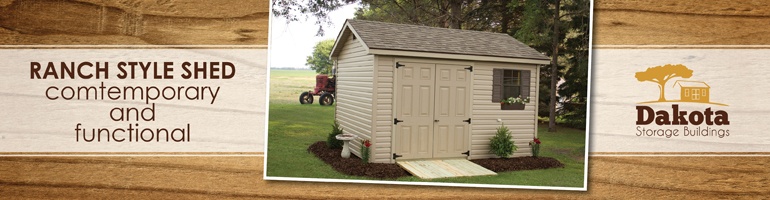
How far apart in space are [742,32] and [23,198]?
634cm

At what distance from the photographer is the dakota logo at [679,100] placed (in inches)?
154

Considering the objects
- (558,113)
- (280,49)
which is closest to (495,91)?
(558,113)

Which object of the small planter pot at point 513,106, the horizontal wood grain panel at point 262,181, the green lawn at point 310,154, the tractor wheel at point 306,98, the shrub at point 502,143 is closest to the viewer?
the tractor wheel at point 306,98

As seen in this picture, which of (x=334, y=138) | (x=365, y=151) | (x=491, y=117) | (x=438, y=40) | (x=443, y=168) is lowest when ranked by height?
(x=443, y=168)

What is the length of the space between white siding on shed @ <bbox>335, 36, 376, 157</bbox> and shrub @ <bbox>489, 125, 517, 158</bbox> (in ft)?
3.57

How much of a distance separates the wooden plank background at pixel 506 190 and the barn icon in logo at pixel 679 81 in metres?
0.24

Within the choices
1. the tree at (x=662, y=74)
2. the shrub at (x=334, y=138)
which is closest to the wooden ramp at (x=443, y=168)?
the shrub at (x=334, y=138)

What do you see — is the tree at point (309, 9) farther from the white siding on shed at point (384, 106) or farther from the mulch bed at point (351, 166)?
the mulch bed at point (351, 166)

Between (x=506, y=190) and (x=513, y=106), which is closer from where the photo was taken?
(x=506, y=190)

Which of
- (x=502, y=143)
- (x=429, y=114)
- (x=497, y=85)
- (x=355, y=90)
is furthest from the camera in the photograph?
(x=497, y=85)

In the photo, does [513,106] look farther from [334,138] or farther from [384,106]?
[334,138]

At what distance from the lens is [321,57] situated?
3869 millimetres

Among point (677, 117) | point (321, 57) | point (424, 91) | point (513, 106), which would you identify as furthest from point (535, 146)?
point (321, 57)

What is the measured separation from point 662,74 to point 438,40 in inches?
73.8
